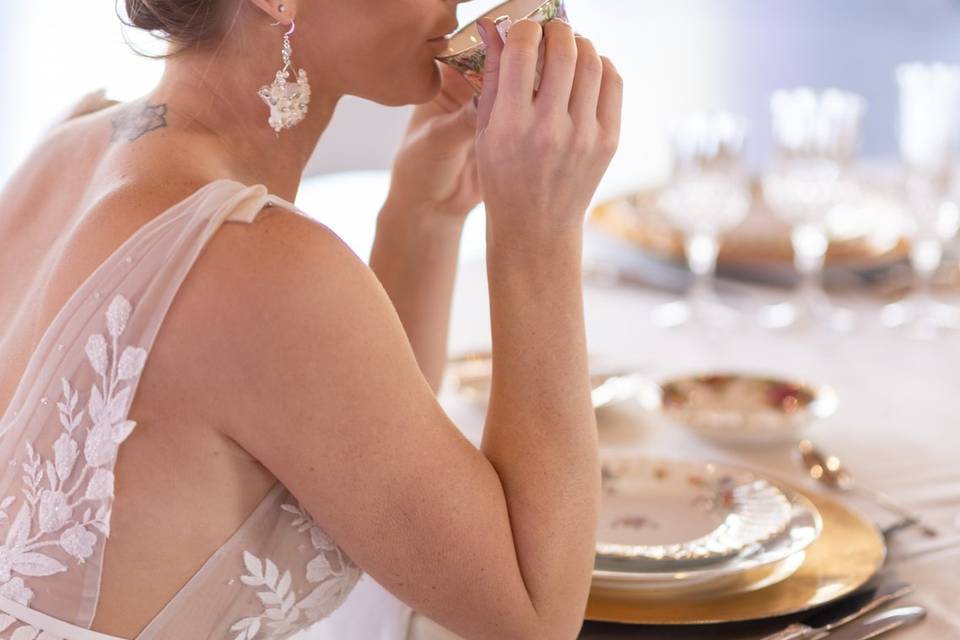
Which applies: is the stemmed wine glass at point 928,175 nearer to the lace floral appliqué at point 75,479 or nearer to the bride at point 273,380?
the bride at point 273,380

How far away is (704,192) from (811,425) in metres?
0.58

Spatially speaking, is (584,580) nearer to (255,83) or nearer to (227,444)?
(227,444)

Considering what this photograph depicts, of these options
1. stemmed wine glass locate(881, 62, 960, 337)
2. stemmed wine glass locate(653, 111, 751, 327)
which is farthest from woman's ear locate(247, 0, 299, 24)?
stemmed wine glass locate(881, 62, 960, 337)

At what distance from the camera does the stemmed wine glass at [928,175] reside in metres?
1.99

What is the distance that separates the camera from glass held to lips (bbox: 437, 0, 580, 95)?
1150 millimetres

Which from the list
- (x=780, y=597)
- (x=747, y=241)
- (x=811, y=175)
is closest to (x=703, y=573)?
(x=780, y=597)

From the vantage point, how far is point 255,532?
42.5 inches

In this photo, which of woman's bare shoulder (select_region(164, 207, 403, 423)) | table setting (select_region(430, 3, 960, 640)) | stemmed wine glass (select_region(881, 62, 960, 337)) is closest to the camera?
woman's bare shoulder (select_region(164, 207, 403, 423))

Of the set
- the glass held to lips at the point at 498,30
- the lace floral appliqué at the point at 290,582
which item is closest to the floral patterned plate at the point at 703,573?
the lace floral appliqué at the point at 290,582

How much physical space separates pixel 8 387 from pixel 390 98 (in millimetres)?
437

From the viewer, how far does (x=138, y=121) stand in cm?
120

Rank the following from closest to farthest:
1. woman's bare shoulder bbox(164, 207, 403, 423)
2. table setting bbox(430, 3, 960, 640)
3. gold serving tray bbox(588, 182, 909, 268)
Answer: woman's bare shoulder bbox(164, 207, 403, 423)
table setting bbox(430, 3, 960, 640)
gold serving tray bbox(588, 182, 909, 268)

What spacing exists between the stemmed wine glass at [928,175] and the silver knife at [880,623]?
954mm

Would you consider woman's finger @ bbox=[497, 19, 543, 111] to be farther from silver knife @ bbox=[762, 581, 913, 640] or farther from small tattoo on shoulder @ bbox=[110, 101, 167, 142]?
silver knife @ bbox=[762, 581, 913, 640]
